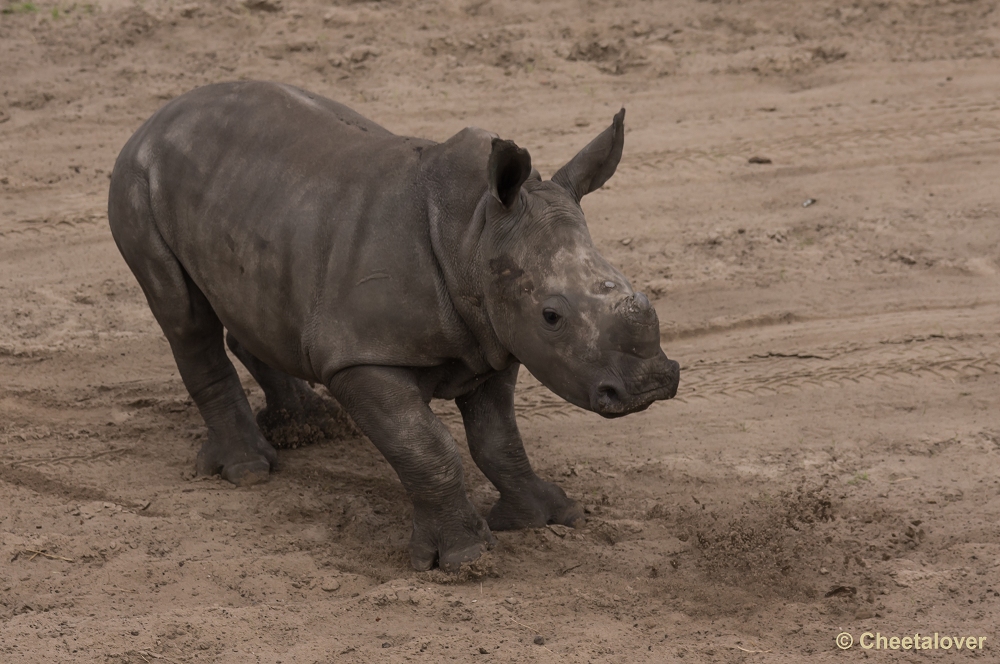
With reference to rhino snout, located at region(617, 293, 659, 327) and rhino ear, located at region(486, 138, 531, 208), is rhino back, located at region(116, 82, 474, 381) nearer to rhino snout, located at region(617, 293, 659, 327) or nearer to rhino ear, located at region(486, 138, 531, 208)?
rhino ear, located at region(486, 138, 531, 208)

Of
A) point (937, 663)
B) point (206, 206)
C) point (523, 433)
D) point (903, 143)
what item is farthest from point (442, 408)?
point (903, 143)

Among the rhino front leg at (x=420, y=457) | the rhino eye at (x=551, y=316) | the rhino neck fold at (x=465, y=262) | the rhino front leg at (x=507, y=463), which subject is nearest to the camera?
the rhino eye at (x=551, y=316)

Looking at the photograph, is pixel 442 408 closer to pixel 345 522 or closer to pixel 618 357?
pixel 345 522

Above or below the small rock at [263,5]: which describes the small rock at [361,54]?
below

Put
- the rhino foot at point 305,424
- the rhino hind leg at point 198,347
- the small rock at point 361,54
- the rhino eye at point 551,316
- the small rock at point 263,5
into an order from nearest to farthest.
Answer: the rhino eye at point 551,316, the rhino hind leg at point 198,347, the rhino foot at point 305,424, the small rock at point 361,54, the small rock at point 263,5

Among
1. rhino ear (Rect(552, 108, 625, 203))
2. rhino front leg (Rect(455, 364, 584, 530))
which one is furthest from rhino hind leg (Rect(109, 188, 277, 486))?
rhino ear (Rect(552, 108, 625, 203))

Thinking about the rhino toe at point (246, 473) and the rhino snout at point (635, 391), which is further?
the rhino toe at point (246, 473)

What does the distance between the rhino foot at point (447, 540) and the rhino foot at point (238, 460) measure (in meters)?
1.23

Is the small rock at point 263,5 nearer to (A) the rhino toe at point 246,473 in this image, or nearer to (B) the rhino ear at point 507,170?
(A) the rhino toe at point 246,473

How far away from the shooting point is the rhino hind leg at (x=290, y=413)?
685cm

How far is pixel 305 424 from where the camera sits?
685cm

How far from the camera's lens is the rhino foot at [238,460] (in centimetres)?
644

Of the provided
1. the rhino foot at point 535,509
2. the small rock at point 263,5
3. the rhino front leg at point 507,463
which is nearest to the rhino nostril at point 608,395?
the rhino front leg at point 507,463

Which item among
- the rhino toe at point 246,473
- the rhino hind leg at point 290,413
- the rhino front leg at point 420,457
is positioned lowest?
the rhino toe at point 246,473
